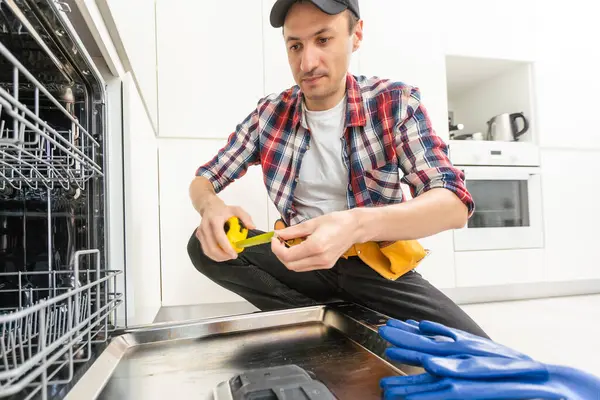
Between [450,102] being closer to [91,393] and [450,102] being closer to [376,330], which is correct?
[376,330]

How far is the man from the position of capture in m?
0.88

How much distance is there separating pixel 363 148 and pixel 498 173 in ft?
3.89

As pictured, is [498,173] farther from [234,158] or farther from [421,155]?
[234,158]

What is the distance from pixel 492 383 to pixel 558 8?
96.0 inches

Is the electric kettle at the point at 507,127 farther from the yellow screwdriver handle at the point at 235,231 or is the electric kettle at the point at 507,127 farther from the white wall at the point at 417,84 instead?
the yellow screwdriver handle at the point at 235,231

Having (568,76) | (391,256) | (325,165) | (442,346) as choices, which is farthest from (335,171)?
(568,76)

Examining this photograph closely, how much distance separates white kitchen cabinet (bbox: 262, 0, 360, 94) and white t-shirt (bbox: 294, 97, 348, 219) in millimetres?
646

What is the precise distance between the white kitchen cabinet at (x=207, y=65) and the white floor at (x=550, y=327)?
131 cm

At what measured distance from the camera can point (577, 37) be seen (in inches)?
85.7

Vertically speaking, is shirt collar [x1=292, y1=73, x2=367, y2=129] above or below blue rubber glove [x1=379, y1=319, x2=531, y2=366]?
above

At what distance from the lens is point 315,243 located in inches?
25.1

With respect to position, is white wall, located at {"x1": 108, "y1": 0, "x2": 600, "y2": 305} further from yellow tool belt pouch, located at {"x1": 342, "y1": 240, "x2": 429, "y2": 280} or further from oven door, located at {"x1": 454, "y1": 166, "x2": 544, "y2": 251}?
yellow tool belt pouch, located at {"x1": 342, "y1": 240, "x2": 429, "y2": 280}

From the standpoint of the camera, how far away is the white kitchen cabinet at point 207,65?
1.62 m

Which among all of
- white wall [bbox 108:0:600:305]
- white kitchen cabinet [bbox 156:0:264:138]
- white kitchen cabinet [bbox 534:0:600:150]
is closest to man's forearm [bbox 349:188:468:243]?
white wall [bbox 108:0:600:305]
